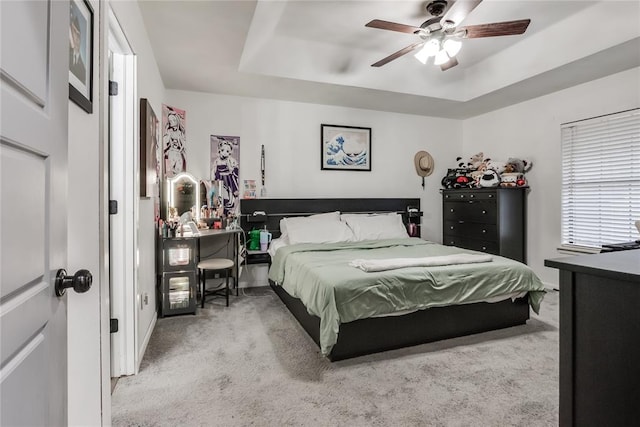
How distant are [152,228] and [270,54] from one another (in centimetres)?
208

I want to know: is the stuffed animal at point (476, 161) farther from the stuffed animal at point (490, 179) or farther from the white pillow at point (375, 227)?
the white pillow at point (375, 227)

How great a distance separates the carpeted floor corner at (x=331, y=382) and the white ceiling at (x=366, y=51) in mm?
2496

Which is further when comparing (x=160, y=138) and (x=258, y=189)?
(x=258, y=189)

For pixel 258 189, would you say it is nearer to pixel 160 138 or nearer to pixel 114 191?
pixel 160 138

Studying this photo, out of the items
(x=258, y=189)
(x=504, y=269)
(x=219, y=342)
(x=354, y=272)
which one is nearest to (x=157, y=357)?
(x=219, y=342)

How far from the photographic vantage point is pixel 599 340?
1063 millimetres

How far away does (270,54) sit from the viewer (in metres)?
3.44

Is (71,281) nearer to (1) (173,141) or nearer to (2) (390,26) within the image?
(2) (390,26)

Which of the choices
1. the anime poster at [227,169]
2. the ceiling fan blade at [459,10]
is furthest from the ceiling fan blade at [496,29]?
the anime poster at [227,169]

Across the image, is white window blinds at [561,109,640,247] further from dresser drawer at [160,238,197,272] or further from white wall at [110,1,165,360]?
white wall at [110,1,165,360]

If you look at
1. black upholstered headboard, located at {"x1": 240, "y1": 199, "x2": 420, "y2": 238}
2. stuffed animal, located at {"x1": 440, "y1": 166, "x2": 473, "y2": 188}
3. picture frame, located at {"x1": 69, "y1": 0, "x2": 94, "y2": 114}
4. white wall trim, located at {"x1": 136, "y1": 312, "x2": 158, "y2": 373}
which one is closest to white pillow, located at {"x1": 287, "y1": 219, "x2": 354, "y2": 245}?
black upholstered headboard, located at {"x1": 240, "y1": 199, "x2": 420, "y2": 238}

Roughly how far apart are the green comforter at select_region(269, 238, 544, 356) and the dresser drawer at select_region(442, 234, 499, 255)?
1.32 meters

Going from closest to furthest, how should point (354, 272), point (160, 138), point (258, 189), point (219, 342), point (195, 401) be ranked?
1. point (195, 401)
2. point (354, 272)
3. point (219, 342)
4. point (160, 138)
5. point (258, 189)

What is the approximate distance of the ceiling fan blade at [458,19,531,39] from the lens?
232 cm
